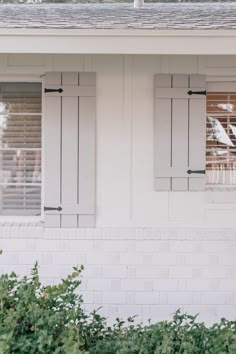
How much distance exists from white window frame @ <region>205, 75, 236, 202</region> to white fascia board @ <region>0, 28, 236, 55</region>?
2.49 feet

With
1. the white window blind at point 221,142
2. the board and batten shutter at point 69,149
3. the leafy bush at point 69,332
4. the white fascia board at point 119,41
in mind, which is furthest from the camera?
the white window blind at point 221,142

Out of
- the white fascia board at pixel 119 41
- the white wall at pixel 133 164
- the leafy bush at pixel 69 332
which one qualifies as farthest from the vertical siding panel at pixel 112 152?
the leafy bush at pixel 69 332

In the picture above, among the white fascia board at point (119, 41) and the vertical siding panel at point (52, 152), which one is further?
the vertical siding panel at point (52, 152)

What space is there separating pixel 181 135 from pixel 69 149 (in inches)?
39.6

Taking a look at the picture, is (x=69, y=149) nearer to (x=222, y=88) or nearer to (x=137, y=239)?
(x=137, y=239)

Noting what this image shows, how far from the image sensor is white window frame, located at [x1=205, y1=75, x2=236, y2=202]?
4498 mm

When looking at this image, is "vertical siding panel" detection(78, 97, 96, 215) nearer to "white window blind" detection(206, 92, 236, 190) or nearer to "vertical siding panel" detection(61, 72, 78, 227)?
"vertical siding panel" detection(61, 72, 78, 227)

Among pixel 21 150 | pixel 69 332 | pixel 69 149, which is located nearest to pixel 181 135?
pixel 69 149

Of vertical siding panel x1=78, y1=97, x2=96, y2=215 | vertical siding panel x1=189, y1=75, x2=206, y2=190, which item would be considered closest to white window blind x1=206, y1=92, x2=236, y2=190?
vertical siding panel x1=189, y1=75, x2=206, y2=190

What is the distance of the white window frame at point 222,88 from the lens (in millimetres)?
4498

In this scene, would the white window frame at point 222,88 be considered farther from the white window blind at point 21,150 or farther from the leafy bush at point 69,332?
the leafy bush at point 69,332

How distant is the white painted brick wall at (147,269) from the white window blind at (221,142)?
22.1 inches

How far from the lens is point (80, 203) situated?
176 inches

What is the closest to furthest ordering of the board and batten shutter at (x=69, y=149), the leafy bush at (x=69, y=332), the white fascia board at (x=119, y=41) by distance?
the leafy bush at (x=69, y=332) < the white fascia board at (x=119, y=41) < the board and batten shutter at (x=69, y=149)
